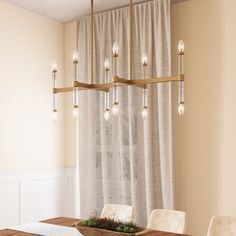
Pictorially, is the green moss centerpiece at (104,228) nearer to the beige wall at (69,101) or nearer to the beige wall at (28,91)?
the beige wall at (28,91)

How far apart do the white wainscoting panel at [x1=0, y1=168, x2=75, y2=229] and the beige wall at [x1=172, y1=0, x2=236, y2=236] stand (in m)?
1.49

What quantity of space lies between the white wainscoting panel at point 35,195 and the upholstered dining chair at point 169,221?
174cm

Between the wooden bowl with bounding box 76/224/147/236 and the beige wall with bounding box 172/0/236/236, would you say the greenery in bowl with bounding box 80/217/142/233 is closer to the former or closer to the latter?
the wooden bowl with bounding box 76/224/147/236

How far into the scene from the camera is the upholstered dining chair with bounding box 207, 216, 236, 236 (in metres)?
3.04

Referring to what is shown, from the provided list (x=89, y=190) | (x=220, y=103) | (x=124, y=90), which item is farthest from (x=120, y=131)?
(x=220, y=103)

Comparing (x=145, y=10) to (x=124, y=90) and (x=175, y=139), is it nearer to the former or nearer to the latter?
(x=124, y=90)

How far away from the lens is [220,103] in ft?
13.4

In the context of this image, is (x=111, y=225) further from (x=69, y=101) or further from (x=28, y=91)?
(x=69, y=101)

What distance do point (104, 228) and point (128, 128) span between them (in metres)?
1.84

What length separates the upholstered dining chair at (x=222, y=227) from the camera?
3.04 meters

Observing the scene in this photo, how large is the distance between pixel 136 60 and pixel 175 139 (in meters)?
0.95

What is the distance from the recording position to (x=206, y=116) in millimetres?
4172

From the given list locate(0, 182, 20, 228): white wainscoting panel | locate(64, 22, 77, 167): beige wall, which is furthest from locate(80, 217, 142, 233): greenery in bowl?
locate(64, 22, 77, 167): beige wall


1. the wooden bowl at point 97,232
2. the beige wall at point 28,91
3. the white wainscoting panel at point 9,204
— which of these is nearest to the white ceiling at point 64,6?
the beige wall at point 28,91
